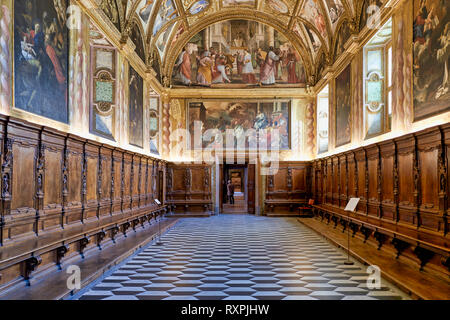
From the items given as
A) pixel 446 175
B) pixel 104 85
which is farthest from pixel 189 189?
pixel 446 175

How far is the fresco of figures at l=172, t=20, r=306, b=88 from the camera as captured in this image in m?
20.5

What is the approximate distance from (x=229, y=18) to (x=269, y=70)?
11.7 ft

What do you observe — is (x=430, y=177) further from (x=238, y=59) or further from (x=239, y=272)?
(x=238, y=59)

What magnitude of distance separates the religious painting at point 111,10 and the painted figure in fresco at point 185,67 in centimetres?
751

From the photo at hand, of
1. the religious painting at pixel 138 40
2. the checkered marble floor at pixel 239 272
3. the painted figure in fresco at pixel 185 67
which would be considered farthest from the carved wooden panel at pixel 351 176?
the painted figure in fresco at pixel 185 67

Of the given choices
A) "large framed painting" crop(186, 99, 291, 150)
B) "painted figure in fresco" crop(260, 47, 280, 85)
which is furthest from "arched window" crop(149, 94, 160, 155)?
"painted figure in fresco" crop(260, 47, 280, 85)

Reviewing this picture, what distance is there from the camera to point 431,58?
831 cm

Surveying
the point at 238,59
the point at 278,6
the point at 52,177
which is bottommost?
the point at 52,177

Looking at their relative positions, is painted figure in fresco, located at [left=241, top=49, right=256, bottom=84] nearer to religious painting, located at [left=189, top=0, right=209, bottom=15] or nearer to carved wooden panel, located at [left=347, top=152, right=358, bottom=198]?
religious painting, located at [left=189, top=0, right=209, bottom=15]

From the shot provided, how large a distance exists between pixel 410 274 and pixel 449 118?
3.34 meters

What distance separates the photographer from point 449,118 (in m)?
7.69

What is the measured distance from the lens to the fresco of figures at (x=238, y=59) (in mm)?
20453

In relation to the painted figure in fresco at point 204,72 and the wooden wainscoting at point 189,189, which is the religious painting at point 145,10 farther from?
the wooden wainscoting at point 189,189

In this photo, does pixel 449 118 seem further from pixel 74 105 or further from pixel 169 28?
pixel 169 28
